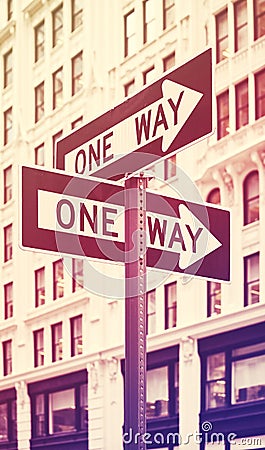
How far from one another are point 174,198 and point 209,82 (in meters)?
0.29

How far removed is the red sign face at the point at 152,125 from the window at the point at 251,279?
13.5 m

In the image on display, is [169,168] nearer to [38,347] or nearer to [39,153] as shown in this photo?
[38,347]

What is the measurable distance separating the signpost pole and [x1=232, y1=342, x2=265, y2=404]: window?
→ 44.3 ft

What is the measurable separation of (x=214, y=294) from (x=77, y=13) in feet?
22.1

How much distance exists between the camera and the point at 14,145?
2206cm

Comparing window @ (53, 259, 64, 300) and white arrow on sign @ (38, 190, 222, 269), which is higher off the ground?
window @ (53, 259, 64, 300)

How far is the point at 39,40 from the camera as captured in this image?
2188 cm

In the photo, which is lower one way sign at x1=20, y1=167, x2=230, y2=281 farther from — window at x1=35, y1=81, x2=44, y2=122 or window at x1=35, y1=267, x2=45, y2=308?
window at x1=35, y1=81, x2=44, y2=122

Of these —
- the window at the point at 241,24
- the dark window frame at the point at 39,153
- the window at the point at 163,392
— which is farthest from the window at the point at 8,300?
the window at the point at 241,24

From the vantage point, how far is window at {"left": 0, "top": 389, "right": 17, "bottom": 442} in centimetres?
2186


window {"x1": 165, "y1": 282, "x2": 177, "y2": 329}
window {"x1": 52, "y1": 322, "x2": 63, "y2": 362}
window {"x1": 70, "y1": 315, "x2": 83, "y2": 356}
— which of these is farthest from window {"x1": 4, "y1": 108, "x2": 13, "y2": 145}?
window {"x1": 165, "y1": 282, "x2": 177, "y2": 329}

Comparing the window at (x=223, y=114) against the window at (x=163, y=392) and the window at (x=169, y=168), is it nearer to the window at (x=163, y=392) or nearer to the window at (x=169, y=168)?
the window at (x=163, y=392)

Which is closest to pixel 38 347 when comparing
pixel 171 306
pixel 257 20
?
pixel 171 306

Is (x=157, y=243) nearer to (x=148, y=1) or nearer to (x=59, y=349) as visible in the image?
(x=148, y=1)
